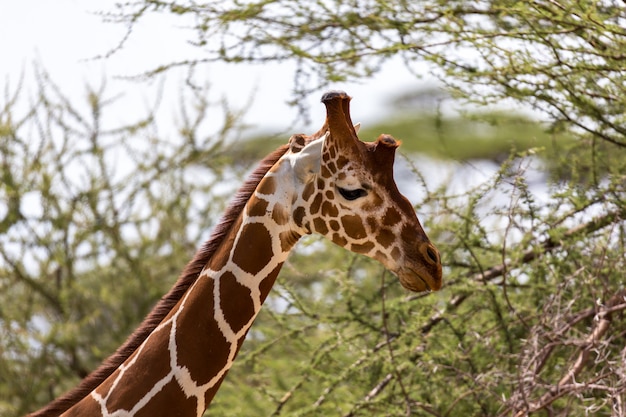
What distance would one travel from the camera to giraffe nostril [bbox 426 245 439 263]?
3.07 metres

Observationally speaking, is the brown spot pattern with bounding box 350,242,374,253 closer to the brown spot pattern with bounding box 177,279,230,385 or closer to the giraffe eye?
the giraffe eye

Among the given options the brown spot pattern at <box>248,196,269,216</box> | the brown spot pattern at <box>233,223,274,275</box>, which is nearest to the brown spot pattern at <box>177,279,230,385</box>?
the brown spot pattern at <box>233,223,274,275</box>

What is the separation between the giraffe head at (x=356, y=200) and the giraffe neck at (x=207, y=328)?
0.10 meters

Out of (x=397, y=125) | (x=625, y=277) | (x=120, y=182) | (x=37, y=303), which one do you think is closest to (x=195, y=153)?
(x=120, y=182)

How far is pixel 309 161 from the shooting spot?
321 centimetres

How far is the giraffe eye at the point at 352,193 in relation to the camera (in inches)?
124

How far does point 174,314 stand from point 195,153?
708 cm

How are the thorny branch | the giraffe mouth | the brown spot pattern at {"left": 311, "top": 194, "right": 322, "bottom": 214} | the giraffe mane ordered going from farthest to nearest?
the thorny branch, the giraffe mane, the brown spot pattern at {"left": 311, "top": 194, "right": 322, "bottom": 214}, the giraffe mouth

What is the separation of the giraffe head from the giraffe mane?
0.18 metres

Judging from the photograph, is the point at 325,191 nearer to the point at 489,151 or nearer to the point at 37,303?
the point at 37,303

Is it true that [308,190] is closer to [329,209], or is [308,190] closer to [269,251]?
[329,209]

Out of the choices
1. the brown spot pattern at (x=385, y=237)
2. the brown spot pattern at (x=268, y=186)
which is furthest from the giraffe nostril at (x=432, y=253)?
the brown spot pattern at (x=268, y=186)

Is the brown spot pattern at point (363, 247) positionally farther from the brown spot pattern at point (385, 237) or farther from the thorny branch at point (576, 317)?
the thorny branch at point (576, 317)

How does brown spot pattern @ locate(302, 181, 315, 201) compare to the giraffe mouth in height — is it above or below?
above
